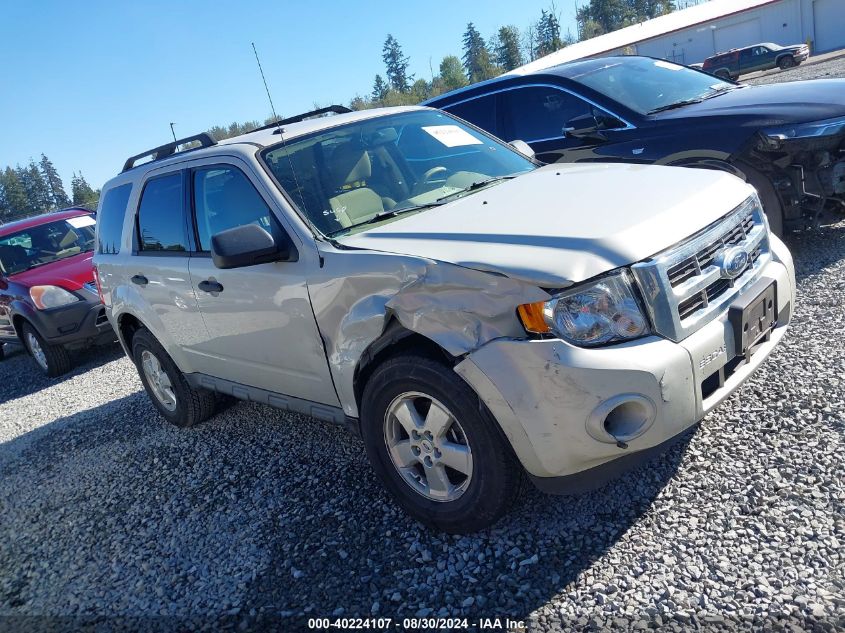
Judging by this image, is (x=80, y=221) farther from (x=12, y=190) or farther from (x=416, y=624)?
(x=12, y=190)

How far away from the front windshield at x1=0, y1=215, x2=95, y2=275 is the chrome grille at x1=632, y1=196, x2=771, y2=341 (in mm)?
8611

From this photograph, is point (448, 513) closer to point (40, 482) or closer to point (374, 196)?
point (374, 196)

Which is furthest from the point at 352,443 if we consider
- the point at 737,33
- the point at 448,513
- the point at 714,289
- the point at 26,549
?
the point at 737,33

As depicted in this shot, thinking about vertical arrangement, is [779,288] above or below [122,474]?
above

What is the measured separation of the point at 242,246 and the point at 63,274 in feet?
20.8

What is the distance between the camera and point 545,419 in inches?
97.7

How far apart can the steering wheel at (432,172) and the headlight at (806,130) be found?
2.71 m

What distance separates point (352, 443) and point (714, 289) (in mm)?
2331

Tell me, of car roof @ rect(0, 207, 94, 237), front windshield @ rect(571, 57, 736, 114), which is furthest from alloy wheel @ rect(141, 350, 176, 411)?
car roof @ rect(0, 207, 94, 237)

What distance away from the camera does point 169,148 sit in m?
4.93

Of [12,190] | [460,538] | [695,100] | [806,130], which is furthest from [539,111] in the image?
[12,190]

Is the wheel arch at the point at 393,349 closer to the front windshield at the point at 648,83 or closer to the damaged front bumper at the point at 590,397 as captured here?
the damaged front bumper at the point at 590,397

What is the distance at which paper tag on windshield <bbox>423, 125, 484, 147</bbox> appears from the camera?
4.14 metres

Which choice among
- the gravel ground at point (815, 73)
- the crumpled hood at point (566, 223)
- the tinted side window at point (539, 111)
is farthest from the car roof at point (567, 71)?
the gravel ground at point (815, 73)
